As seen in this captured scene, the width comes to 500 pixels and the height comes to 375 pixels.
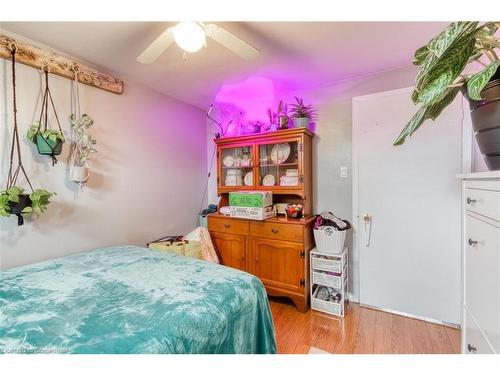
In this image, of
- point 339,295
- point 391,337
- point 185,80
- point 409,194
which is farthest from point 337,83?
point 391,337

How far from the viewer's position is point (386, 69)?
2.01m

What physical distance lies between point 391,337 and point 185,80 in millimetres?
2810

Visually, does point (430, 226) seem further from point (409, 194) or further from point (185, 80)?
point (185, 80)

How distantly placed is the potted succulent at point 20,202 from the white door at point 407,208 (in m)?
2.47

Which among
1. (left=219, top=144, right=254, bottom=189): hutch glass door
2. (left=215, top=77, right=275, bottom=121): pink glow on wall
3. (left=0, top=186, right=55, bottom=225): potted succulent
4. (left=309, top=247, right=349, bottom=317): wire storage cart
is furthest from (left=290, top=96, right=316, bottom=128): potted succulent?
(left=0, top=186, right=55, bottom=225): potted succulent

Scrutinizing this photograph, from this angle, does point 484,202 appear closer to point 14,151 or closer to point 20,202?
point 20,202

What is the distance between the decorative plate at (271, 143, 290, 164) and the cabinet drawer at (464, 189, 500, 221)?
1.48 meters

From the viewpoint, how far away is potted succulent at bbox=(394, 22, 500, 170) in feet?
2.27

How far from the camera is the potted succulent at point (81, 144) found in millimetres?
1714

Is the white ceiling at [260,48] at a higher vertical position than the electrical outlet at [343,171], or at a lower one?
higher

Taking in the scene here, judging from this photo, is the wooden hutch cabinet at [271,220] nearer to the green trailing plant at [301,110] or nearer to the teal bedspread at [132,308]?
the green trailing plant at [301,110]

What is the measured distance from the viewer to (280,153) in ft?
7.79

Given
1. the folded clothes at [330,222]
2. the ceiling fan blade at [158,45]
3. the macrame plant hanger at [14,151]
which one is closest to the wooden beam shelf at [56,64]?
the macrame plant hanger at [14,151]

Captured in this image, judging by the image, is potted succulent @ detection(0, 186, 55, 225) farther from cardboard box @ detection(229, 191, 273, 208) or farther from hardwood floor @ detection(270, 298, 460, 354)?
hardwood floor @ detection(270, 298, 460, 354)
